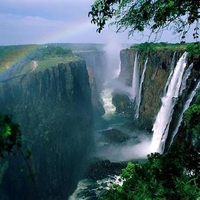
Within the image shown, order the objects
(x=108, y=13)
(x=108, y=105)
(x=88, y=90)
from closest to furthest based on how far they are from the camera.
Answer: (x=108, y=13) < (x=88, y=90) < (x=108, y=105)


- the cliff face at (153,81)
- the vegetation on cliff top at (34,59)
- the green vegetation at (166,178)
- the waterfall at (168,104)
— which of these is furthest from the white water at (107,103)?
the green vegetation at (166,178)

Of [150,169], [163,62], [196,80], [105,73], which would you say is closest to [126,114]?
[163,62]

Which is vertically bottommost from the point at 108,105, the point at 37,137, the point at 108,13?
the point at 108,105

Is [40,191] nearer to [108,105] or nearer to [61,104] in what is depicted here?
[61,104]

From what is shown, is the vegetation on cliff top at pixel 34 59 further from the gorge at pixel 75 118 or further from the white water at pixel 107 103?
the white water at pixel 107 103

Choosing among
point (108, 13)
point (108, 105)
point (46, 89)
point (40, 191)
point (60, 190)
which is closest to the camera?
point (108, 13)

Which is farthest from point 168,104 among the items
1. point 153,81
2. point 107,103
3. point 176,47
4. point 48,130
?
point 107,103

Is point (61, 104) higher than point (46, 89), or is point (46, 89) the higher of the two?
point (46, 89)
